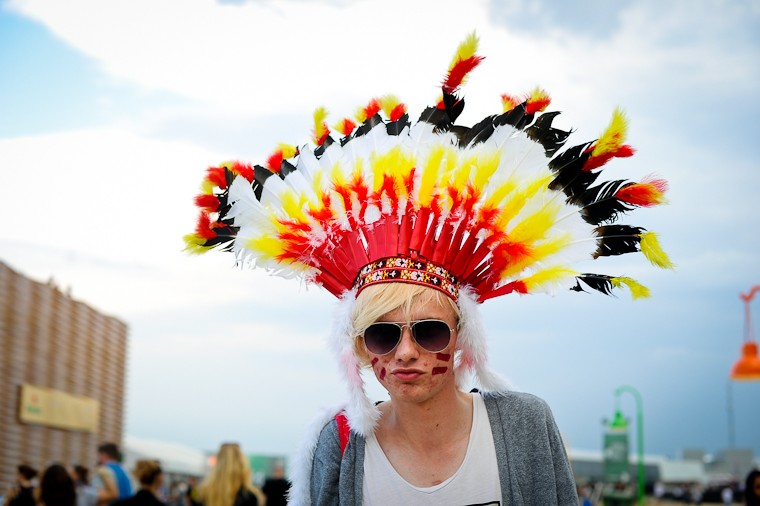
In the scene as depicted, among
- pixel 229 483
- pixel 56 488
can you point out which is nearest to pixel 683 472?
pixel 229 483

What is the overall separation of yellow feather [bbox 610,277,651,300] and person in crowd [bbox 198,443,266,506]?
4.52 m

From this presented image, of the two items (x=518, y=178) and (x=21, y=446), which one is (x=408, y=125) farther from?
(x=21, y=446)

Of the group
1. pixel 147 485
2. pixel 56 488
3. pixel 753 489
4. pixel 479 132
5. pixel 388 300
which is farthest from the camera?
pixel 147 485

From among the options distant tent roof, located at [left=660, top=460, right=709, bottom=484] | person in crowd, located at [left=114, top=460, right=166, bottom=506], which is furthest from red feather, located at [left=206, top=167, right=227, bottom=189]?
distant tent roof, located at [left=660, top=460, right=709, bottom=484]

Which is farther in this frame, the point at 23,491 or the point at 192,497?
the point at 192,497

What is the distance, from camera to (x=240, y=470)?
6.92 m

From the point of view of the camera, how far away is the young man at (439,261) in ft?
9.50

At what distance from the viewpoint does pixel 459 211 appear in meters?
3.03

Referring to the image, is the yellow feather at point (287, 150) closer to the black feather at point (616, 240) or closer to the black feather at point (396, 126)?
the black feather at point (396, 126)

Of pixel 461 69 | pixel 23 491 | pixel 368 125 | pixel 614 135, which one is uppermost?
pixel 461 69

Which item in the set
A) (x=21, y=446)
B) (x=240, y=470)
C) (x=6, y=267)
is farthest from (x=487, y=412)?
(x=21, y=446)

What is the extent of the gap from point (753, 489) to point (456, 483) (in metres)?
4.89

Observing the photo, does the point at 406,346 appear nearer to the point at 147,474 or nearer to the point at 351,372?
the point at 351,372

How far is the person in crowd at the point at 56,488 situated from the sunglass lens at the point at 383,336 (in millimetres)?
5134
